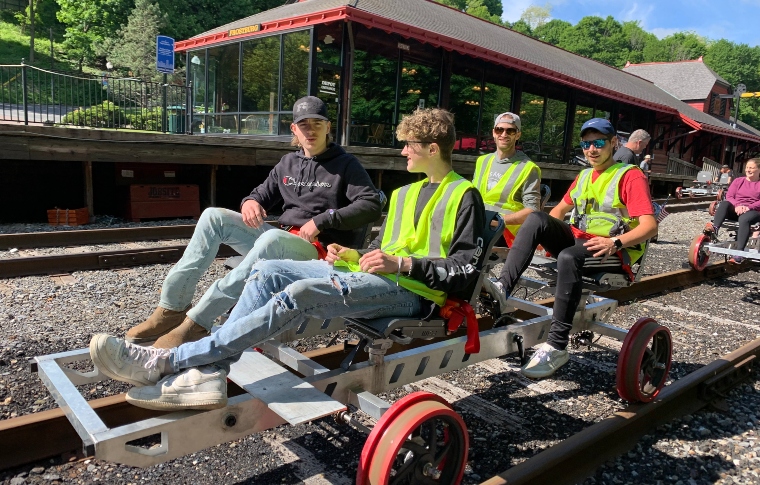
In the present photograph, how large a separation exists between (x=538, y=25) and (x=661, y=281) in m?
125

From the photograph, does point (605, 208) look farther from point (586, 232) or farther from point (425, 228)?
point (425, 228)

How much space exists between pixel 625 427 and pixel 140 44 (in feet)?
161

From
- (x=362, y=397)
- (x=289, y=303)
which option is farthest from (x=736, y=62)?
(x=289, y=303)

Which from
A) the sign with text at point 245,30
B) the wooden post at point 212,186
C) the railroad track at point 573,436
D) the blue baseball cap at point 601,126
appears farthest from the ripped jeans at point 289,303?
the sign with text at point 245,30

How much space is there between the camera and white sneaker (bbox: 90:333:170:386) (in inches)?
90.8

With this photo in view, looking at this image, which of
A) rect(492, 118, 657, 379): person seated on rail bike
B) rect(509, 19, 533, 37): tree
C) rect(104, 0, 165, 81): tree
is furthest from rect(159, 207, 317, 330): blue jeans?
rect(509, 19, 533, 37): tree

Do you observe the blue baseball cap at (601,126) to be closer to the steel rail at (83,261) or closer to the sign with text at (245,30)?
the steel rail at (83,261)

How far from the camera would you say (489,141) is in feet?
62.4

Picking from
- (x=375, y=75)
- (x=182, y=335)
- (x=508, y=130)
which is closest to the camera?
(x=182, y=335)

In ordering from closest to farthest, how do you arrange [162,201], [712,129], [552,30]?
[162,201], [712,129], [552,30]

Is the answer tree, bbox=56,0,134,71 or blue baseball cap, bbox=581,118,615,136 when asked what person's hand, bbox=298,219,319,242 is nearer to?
blue baseball cap, bbox=581,118,615,136

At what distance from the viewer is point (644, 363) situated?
3703mm

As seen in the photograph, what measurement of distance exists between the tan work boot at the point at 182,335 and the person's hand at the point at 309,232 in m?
0.94

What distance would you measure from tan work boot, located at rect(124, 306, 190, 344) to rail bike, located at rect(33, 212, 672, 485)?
1.05 feet
